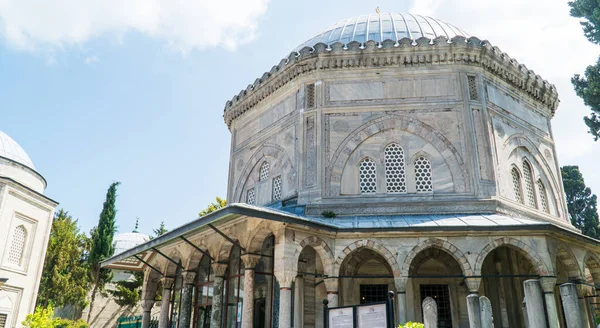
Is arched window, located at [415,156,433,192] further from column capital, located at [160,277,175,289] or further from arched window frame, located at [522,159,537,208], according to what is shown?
column capital, located at [160,277,175,289]

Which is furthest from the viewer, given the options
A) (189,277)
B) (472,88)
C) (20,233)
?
(20,233)

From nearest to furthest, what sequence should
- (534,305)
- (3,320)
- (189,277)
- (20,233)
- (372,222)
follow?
(534,305) → (372,222) → (189,277) → (3,320) → (20,233)

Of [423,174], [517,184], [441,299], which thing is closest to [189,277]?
[441,299]

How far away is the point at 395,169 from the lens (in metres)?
13.0

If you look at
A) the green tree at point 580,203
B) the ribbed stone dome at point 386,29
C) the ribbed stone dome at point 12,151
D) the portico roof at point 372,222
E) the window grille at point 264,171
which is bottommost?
the portico roof at point 372,222

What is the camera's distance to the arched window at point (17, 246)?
68.7 feet

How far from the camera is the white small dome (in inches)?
1306

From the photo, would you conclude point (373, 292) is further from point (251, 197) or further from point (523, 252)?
point (251, 197)

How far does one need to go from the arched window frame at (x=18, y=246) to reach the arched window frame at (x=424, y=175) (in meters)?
18.7

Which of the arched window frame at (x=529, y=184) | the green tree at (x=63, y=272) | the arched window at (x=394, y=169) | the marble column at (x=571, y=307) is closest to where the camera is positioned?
the marble column at (x=571, y=307)

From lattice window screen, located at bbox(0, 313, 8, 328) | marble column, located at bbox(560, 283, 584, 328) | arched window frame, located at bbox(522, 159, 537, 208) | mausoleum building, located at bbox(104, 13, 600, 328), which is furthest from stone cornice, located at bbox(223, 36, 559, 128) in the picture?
lattice window screen, located at bbox(0, 313, 8, 328)

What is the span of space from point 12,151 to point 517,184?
77.5 feet

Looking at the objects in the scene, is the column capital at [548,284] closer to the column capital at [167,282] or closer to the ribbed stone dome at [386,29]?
the ribbed stone dome at [386,29]

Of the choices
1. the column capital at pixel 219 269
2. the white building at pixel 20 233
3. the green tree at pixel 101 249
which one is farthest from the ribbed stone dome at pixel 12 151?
the column capital at pixel 219 269
